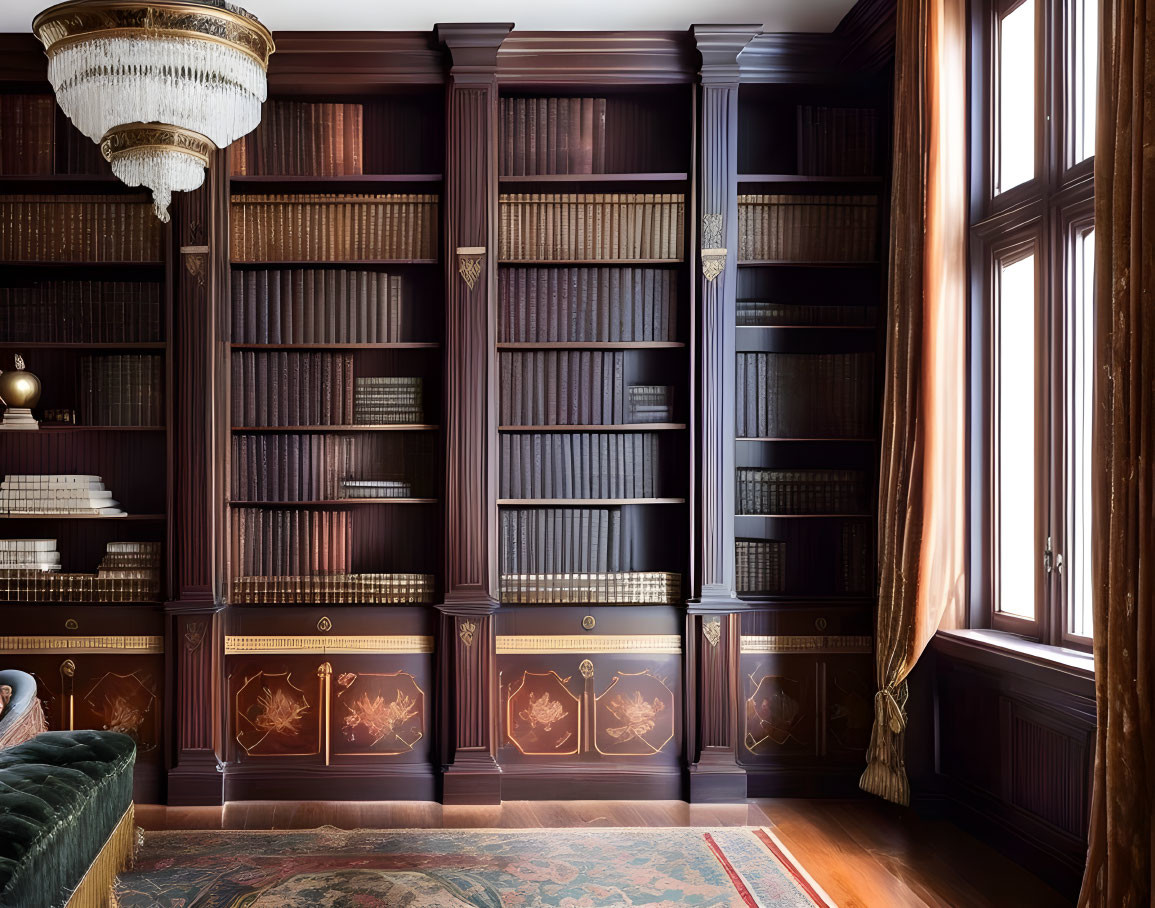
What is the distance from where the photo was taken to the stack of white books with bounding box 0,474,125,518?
4164 millimetres

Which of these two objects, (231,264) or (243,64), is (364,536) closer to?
(231,264)

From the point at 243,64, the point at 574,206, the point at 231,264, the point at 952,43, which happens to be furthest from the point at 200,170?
the point at 952,43

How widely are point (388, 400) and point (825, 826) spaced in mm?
2517

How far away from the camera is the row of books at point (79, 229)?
13.8 feet

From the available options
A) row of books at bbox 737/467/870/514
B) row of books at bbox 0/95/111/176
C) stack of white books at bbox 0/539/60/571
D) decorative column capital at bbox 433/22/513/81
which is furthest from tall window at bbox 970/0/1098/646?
stack of white books at bbox 0/539/60/571

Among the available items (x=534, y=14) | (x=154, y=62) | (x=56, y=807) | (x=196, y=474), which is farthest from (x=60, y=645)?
(x=534, y=14)

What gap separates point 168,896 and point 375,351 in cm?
234

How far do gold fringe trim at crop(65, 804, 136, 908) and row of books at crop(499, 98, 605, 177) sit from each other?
115 inches

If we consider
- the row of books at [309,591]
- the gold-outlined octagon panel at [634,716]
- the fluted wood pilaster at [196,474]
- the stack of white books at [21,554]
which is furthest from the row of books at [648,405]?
the stack of white books at [21,554]

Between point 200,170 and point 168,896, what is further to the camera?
point 168,896

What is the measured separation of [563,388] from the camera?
4.27 m

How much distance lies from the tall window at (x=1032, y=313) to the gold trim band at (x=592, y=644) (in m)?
1.30

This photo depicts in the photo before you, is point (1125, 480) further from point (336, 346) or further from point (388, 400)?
point (336, 346)

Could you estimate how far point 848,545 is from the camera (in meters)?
4.30
